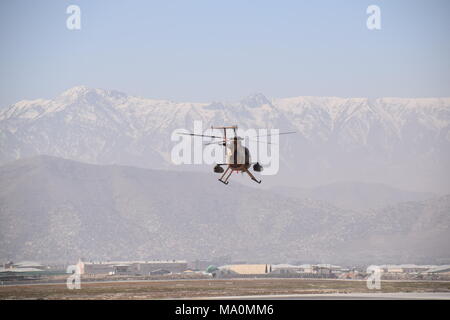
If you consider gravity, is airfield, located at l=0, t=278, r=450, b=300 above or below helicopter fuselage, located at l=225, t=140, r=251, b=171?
below

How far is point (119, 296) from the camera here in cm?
15025

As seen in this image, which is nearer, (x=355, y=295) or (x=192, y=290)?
(x=355, y=295)

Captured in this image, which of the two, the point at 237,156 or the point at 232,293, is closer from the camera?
the point at 237,156

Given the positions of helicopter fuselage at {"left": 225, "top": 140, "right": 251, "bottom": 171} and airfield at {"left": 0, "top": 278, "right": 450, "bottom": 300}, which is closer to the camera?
helicopter fuselage at {"left": 225, "top": 140, "right": 251, "bottom": 171}

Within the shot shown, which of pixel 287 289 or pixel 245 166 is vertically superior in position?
pixel 245 166

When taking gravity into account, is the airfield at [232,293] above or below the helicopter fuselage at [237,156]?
below

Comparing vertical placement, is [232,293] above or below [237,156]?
below

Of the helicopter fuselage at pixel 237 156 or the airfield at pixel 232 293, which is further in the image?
the airfield at pixel 232 293
